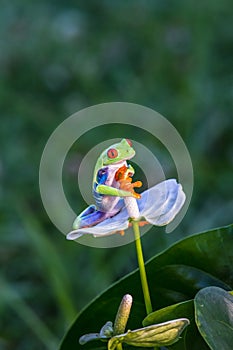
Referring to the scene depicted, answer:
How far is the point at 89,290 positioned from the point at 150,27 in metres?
1.31

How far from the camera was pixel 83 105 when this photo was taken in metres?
2.35

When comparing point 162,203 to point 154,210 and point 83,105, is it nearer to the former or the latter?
point 154,210

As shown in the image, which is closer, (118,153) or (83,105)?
(118,153)

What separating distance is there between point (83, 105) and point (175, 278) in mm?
1821

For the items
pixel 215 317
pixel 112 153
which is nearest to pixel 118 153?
pixel 112 153

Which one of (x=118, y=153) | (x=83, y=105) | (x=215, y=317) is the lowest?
(x=215, y=317)

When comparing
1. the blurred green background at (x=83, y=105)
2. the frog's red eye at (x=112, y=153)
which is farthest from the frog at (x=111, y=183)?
the blurred green background at (x=83, y=105)

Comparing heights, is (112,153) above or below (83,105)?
below

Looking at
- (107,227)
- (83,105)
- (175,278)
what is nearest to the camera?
(107,227)

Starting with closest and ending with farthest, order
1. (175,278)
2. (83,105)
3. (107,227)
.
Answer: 1. (107,227)
2. (175,278)
3. (83,105)

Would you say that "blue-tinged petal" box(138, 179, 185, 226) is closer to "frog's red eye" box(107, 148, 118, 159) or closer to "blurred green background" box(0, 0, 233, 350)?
"frog's red eye" box(107, 148, 118, 159)

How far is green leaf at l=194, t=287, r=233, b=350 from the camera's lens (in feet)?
1.48

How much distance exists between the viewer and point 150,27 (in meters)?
2.66

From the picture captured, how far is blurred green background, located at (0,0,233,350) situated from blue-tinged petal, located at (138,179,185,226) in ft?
3.09
